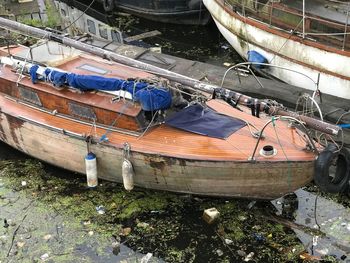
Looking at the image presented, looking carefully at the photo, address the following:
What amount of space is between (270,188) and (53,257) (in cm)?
413

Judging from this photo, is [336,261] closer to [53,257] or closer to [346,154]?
[346,154]

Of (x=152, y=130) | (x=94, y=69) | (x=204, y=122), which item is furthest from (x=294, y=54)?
(x=94, y=69)

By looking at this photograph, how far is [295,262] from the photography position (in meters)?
8.07

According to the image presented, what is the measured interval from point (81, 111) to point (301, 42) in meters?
6.25

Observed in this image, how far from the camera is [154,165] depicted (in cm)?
895

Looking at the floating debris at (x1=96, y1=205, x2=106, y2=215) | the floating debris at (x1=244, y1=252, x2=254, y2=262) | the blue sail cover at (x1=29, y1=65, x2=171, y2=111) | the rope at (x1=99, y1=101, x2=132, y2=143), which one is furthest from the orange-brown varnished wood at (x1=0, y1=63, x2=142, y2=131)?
the floating debris at (x1=244, y1=252, x2=254, y2=262)

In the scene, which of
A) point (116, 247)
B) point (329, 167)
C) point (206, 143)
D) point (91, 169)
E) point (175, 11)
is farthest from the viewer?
point (175, 11)

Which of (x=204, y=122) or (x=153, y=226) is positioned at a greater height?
(x=204, y=122)

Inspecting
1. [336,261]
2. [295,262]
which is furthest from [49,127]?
[336,261]

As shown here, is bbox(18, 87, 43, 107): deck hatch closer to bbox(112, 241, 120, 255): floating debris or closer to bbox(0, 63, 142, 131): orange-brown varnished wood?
bbox(0, 63, 142, 131): orange-brown varnished wood

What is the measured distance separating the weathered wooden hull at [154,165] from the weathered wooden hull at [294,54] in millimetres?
4382

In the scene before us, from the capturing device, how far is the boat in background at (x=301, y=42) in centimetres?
1173

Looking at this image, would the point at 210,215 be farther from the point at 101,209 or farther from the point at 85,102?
the point at 85,102

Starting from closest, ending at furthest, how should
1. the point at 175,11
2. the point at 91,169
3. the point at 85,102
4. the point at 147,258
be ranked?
the point at 147,258 < the point at 91,169 < the point at 85,102 < the point at 175,11
